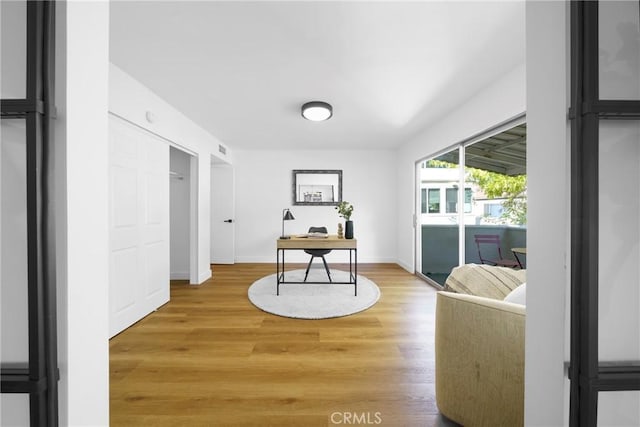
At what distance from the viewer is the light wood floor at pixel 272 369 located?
4.61ft

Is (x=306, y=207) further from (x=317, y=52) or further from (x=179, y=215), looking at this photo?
(x=317, y=52)

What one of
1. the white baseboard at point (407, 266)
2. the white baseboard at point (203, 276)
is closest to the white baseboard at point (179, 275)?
the white baseboard at point (203, 276)

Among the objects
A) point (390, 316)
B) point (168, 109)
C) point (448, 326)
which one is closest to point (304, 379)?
point (448, 326)

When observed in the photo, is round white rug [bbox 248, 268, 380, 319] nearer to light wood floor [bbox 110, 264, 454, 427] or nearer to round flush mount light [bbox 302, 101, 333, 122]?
light wood floor [bbox 110, 264, 454, 427]

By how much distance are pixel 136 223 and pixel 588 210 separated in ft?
10.8

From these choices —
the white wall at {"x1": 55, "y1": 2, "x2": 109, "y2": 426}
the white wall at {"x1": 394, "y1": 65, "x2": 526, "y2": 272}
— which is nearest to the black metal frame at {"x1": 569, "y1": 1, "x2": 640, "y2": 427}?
the white wall at {"x1": 55, "y1": 2, "x2": 109, "y2": 426}

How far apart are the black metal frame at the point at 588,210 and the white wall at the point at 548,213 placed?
0.03m

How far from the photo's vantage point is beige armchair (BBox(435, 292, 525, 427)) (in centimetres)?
110

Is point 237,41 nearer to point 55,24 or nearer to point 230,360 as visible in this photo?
point 55,24

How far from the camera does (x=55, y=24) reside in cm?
68

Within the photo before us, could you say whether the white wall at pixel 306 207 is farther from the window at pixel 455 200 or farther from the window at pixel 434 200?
the window at pixel 455 200

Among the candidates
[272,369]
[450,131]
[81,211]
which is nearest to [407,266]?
[450,131]

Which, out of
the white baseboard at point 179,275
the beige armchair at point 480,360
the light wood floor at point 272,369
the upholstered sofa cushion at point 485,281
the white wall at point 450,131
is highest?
the white wall at point 450,131

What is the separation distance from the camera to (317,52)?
1.94m
